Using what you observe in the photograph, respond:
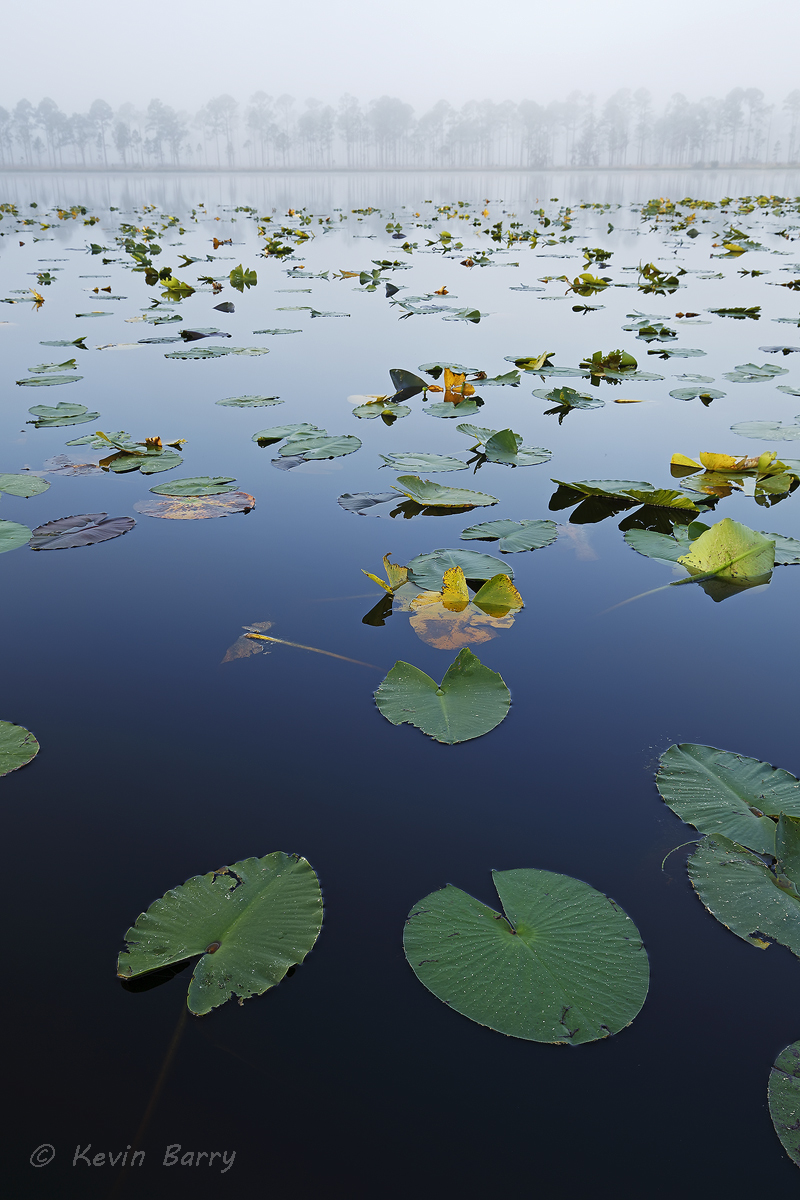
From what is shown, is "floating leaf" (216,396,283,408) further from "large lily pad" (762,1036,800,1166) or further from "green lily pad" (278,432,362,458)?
"large lily pad" (762,1036,800,1166)

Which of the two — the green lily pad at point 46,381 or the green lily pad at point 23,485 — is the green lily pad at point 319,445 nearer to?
the green lily pad at point 23,485

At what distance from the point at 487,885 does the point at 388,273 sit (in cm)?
666

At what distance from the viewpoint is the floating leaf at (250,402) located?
2.64 m

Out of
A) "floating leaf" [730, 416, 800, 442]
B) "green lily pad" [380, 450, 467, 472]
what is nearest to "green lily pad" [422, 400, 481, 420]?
"green lily pad" [380, 450, 467, 472]

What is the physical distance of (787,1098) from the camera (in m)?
0.60

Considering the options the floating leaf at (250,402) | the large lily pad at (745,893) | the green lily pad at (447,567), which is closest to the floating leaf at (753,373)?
the floating leaf at (250,402)

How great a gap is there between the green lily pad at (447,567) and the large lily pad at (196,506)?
562mm

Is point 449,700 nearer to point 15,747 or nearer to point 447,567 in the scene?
point 447,567

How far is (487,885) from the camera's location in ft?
2.63

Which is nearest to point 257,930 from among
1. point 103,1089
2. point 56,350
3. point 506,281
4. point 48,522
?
point 103,1089

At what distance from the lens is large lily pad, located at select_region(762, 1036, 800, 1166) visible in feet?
1.89

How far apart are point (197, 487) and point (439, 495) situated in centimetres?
67

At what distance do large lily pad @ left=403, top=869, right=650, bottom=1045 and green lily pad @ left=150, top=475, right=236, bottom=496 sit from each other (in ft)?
4.52

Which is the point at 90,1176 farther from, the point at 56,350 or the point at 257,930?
the point at 56,350
